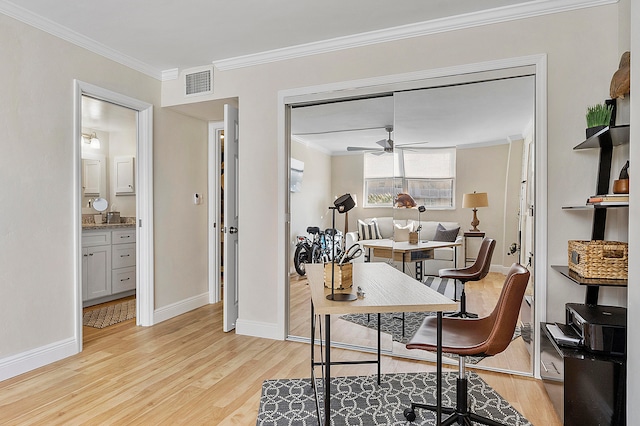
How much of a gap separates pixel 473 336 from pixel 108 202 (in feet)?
17.9

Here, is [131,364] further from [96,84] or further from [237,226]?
[96,84]

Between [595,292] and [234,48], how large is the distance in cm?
309

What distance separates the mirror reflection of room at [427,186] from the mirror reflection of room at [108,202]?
2.57m

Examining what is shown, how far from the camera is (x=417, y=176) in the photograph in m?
2.88

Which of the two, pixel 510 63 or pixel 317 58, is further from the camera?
pixel 317 58

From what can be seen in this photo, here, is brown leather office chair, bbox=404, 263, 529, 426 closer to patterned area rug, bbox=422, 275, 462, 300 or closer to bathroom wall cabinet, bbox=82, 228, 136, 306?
patterned area rug, bbox=422, 275, 462, 300

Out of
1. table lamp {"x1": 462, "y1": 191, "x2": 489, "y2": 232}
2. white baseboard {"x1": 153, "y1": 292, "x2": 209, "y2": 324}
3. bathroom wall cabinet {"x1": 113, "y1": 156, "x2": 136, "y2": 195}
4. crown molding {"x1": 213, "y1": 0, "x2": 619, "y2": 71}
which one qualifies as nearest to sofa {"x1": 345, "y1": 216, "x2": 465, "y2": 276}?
table lamp {"x1": 462, "y1": 191, "x2": 489, "y2": 232}

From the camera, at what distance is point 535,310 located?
102 inches

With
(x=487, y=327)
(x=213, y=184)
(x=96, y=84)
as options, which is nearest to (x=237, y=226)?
(x=213, y=184)

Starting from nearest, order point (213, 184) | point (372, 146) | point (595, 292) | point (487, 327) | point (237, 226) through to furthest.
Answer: point (487, 327), point (595, 292), point (372, 146), point (237, 226), point (213, 184)

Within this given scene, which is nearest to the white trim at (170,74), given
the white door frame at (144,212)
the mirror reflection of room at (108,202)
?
the white door frame at (144,212)

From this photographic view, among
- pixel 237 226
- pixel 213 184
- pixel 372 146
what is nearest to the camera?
pixel 372 146

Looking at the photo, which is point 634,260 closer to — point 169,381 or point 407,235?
point 407,235

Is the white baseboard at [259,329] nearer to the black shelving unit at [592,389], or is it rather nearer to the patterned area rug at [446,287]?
the patterned area rug at [446,287]
